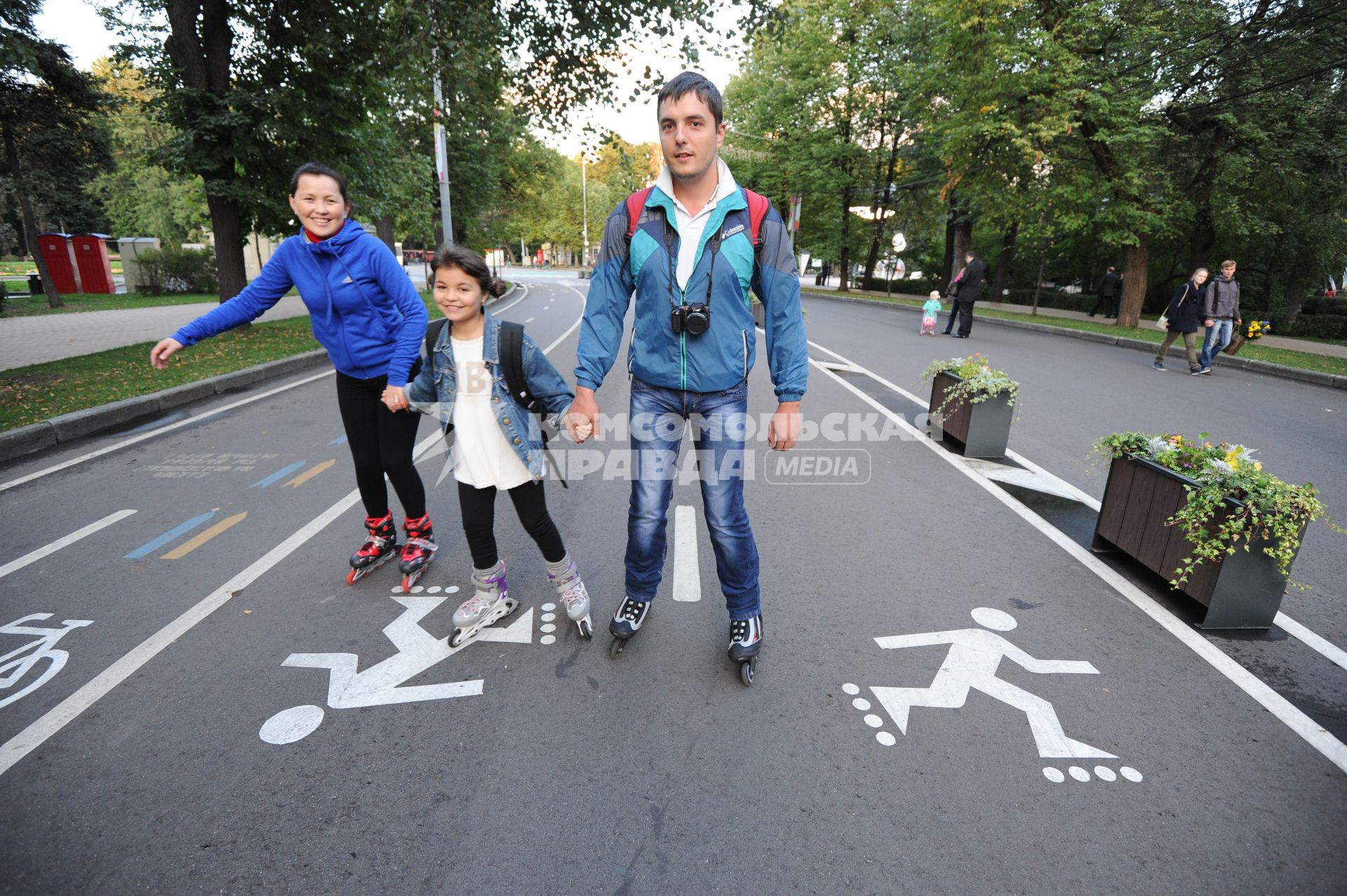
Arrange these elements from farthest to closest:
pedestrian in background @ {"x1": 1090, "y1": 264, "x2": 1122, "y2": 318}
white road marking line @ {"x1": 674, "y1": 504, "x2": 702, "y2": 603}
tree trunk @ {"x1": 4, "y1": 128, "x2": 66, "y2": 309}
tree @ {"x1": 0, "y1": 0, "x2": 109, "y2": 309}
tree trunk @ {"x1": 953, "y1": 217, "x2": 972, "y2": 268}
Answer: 1. tree trunk @ {"x1": 953, "y1": 217, "x2": 972, "y2": 268}
2. pedestrian in background @ {"x1": 1090, "y1": 264, "x2": 1122, "y2": 318}
3. tree trunk @ {"x1": 4, "y1": 128, "x2": 66, "y2": 309}
4. tree @ {"x1": 0, "y1": 0, "x2": 109, "y2": 309}
5. white road marking line @ {"x1": 674, "y1": 504, "x2": 702, "y2": 603}

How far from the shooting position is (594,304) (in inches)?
105

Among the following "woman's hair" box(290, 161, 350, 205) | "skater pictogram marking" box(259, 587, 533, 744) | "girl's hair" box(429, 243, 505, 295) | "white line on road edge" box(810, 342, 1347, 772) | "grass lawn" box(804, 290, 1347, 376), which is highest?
"woman's hair" box(290, 161, 350, 205)

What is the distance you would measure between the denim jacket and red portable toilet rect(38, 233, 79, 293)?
2795 centimetres

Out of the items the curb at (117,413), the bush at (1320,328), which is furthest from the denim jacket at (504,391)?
the bush at (1320,328)

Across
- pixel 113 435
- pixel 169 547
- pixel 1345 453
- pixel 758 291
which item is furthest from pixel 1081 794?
pixel 113 435

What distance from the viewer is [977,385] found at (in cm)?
618

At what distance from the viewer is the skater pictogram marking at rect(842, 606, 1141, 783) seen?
250cm

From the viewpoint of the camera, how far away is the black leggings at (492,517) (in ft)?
10.2

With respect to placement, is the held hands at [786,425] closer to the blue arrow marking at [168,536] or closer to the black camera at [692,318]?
the black camera at [692,318]

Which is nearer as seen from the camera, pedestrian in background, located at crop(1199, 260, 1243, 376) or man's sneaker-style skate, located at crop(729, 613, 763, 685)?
man's sneaker-style skate, located at crop(729, 613, 763, 685)

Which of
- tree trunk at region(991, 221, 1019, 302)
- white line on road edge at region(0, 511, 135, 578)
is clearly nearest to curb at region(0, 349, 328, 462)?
white line on road edge at region(0, 511, 135, 578)

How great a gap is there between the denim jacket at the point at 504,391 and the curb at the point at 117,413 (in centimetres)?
530

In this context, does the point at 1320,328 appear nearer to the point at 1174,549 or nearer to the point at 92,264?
the point at 1174,549

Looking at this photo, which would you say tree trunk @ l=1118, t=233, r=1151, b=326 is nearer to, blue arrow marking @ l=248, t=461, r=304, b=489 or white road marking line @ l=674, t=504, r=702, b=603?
white road marking line @ l=674, t=504, r=702, b=603
